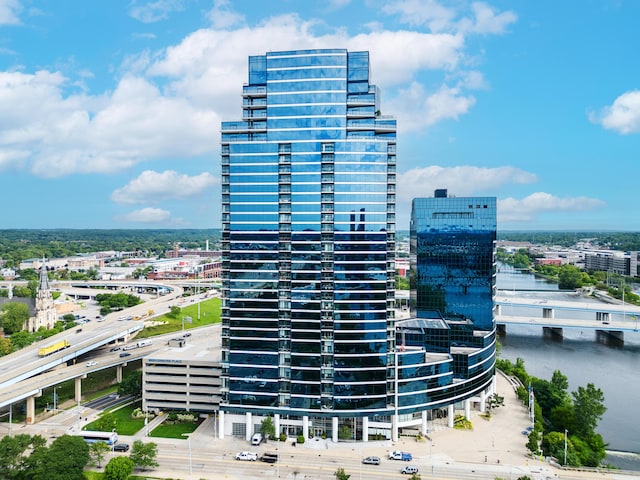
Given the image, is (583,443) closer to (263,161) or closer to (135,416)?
(263,161)

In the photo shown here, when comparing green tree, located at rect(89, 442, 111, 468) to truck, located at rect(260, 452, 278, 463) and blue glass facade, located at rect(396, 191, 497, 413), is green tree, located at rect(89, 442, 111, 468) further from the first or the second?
blue glass facade, located at rect(396, 191, 497, 413)

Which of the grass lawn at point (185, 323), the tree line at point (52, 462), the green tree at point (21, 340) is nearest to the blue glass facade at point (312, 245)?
the tree line at point (52, 462)

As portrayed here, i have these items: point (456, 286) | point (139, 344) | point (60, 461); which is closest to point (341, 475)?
point (60, 461)

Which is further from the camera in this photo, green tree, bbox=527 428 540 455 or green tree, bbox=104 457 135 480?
green tree, bbox=527 428 540 455

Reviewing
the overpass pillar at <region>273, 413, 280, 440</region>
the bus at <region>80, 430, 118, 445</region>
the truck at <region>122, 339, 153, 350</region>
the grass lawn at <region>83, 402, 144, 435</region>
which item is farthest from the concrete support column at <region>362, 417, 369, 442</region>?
the truck at <region>122, 339, 153, 350</region>

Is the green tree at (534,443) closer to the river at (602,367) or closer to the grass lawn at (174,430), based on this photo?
the river at (602,367)

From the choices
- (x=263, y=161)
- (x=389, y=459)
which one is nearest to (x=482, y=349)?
(x=389, y=459)

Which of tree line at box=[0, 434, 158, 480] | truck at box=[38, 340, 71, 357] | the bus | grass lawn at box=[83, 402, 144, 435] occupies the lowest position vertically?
grass lawn at box=[83, 402, 144, 435]

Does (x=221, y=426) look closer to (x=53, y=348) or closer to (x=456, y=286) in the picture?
(x=53, y=348)
